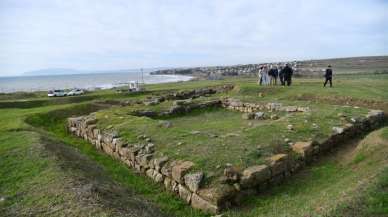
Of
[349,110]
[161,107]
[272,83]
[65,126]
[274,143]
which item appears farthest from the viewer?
[272,83]

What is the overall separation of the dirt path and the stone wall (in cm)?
94

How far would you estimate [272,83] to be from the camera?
87.7ft

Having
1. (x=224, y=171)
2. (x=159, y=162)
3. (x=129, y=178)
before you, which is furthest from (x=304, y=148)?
(x=129, y=178)

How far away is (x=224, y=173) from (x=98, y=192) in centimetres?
288

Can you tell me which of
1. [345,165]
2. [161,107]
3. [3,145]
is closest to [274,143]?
[345,165]

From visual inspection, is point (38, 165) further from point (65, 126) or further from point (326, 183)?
point (65, 126)

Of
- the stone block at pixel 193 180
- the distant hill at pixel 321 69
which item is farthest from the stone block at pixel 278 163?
the distant hill at pixel 321 69

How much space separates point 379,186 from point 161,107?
13.8 meters

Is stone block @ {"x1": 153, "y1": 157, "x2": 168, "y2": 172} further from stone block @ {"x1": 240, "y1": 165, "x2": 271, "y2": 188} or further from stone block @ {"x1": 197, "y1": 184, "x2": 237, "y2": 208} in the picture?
stone block @ {"x1": 240, "y1": 165, "x2": 271, "y2": 188}

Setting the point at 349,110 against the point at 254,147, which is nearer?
the point at 254,147

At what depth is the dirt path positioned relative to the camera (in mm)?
6457

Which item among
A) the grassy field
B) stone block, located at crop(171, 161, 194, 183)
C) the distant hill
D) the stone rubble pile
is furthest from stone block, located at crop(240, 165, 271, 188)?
the distant hill

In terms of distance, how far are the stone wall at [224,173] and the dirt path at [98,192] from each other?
3.07 feet

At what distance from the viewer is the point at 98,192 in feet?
23.4
